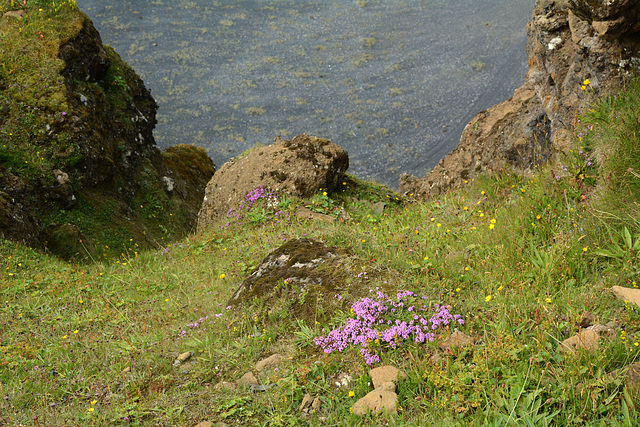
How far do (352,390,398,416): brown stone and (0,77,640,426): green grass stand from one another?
0.08 meters

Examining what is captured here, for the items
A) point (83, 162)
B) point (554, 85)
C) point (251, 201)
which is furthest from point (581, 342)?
point (83, 162)

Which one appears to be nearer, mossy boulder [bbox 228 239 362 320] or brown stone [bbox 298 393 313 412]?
brown stone [bbox 298 393 313 412]

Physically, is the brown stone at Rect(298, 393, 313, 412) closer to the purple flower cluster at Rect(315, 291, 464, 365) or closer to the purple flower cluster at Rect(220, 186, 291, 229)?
the purple flower cluster at Rect(315, 291, 464, 365)

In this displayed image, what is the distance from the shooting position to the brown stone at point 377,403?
133 inches

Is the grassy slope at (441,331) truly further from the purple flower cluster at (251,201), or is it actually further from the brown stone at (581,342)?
the purple flower cluster at (251,201)

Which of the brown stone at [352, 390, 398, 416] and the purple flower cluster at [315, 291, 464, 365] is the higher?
the purple flower cluster at [315, 291, 464, 365]

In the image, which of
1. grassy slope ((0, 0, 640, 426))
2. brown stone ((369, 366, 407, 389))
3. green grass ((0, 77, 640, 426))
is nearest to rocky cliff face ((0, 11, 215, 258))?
green grass ((0, 77, 640, 426))

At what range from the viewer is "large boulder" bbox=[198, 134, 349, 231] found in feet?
33.1

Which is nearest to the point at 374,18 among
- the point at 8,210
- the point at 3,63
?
the point at 3,63

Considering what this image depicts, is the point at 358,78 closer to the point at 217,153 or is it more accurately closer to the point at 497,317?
the point at 217,153

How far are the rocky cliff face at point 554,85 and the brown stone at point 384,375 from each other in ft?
14.9

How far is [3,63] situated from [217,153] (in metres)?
12.6

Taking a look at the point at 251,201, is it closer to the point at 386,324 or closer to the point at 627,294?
the point at 386,324

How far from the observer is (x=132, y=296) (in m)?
7.20
